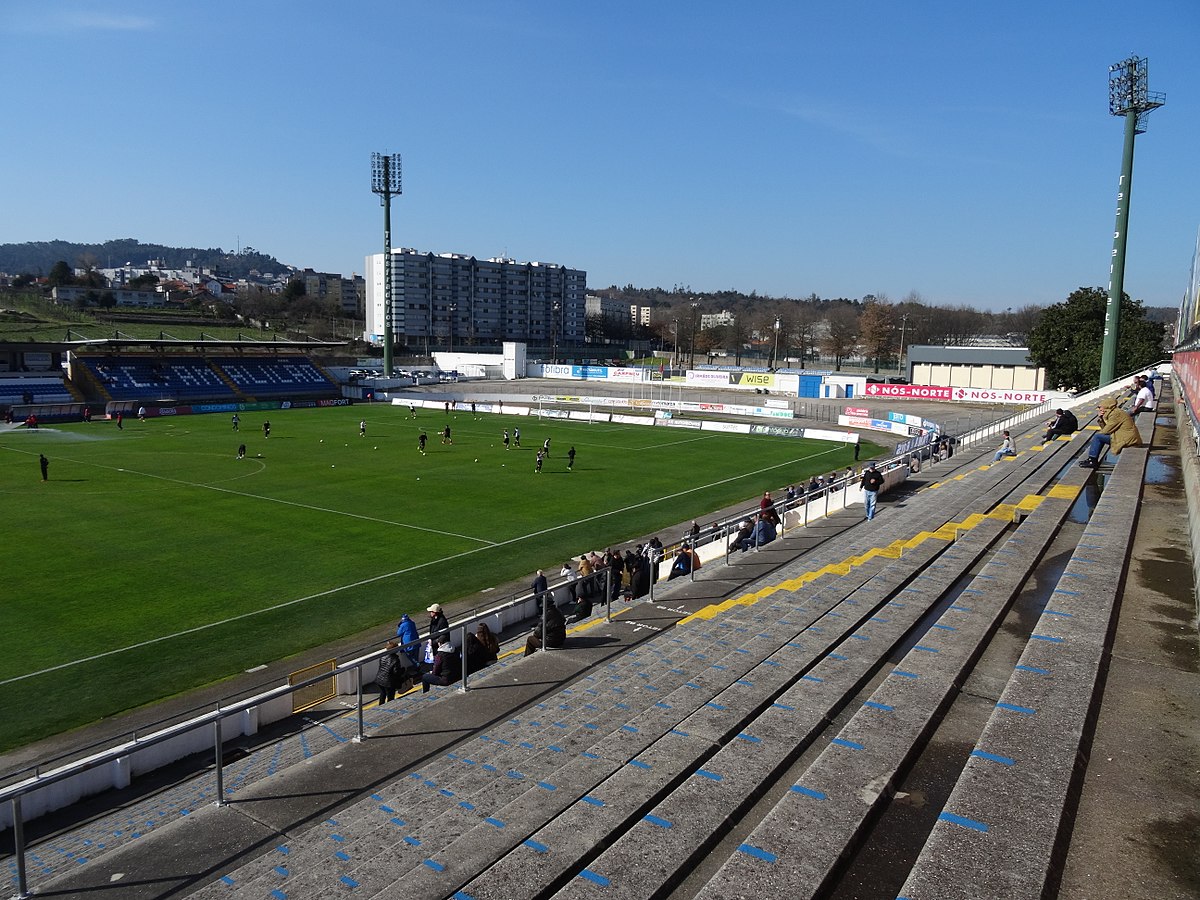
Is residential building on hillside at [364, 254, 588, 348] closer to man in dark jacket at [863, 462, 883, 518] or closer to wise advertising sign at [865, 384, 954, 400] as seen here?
wise advertising sign at [865, 384, 954, 400]

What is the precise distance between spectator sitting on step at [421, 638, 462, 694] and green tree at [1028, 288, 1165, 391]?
65.0 m

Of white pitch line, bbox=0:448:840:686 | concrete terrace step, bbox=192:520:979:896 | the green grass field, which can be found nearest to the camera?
concrete terrace step, bbox=192:520:979:896

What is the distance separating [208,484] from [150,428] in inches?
964

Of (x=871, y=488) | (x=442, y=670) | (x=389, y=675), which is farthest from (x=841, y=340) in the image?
(x=389, y=675)

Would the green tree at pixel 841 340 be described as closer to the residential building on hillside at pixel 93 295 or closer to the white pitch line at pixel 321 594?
the white pitch line at pixel 321 594

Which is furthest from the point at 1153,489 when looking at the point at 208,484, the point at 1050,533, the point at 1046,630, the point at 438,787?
the point at 208,484

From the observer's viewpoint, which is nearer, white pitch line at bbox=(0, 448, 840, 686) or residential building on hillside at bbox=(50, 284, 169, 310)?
white pitch line at bbox=(0, 448, 840, 686)

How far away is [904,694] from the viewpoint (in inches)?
303

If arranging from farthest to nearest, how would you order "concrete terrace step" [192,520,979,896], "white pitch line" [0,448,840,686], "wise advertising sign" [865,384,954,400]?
"wise advertising sign" [865,384,954,400]
"white pitch line" [0,448,840,686]
"concrete terrace step" [192,520,979,896]

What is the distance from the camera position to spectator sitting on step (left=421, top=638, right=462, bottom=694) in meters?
10.4

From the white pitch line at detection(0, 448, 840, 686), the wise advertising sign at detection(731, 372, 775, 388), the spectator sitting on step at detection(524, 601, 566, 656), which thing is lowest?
the white pitch line at detection(0, 448, 840, 686)

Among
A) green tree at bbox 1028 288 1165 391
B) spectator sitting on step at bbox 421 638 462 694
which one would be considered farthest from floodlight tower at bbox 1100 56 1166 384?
spectator sitting on step at bbox 421 638 462 694

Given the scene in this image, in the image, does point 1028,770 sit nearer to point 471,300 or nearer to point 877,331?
point 877,331

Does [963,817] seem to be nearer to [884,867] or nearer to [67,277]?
[884,867]
